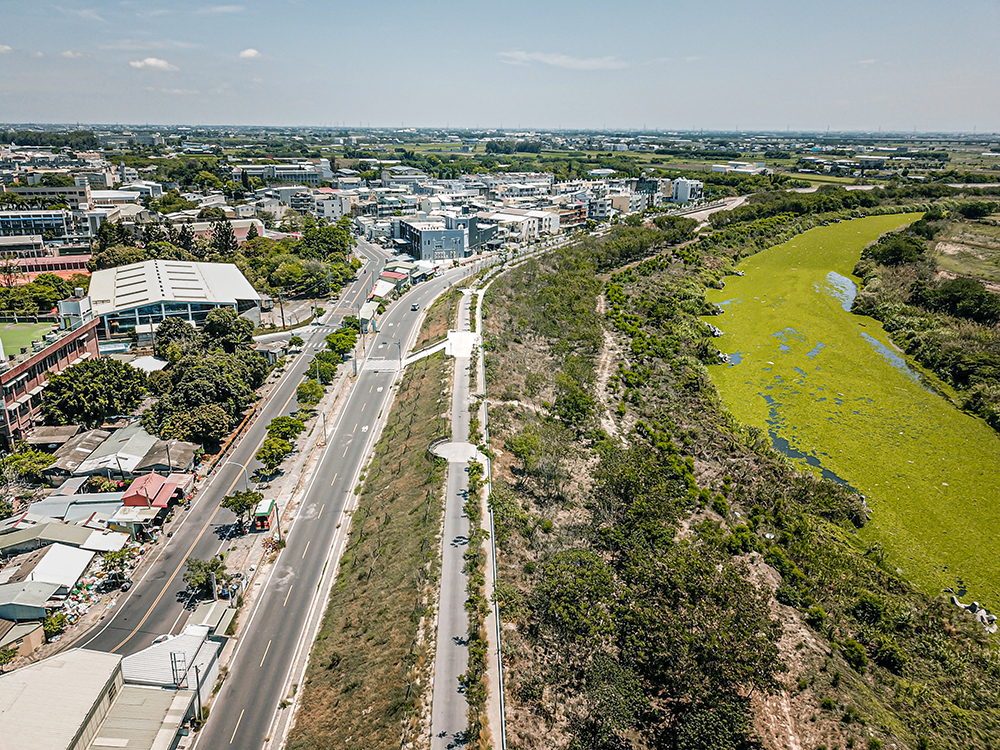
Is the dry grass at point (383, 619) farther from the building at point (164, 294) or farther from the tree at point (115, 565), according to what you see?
the building at point (164, 294)

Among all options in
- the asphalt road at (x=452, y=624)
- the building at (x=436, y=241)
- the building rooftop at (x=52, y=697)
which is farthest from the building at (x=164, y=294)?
the building rooftop at (x=52, y=697)

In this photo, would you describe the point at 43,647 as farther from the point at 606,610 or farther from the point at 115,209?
the point at 115,209

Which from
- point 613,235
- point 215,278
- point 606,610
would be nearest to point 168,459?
point 606,610

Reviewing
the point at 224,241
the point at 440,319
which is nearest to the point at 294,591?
the point at 440,319

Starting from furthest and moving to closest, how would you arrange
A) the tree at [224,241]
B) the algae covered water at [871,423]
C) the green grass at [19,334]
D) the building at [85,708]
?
the tree at [224,241], the green grass at [19,334], the algae covered water at [871,423], the building at [85,708]

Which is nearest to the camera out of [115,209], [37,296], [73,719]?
[73,719]

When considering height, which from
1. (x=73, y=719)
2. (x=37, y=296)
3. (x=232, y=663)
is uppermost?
(x=37, y=296)

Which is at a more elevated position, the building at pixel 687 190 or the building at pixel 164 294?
the building at pixel 687 190
